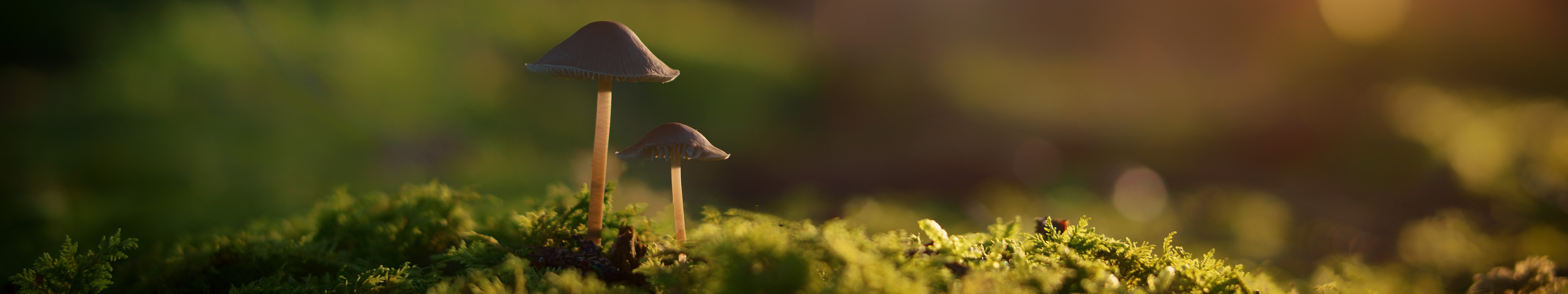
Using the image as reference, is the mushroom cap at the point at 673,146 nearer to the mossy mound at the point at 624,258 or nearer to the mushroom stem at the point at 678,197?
the mushroom stem at the point at 678,197

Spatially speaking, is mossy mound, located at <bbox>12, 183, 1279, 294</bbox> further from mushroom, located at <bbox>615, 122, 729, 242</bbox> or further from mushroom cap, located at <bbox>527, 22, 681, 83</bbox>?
mushroom cap, located at <bbox>527, 22, 681, 83</bbox>

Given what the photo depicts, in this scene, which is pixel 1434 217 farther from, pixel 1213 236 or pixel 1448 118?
pixel 1213 236

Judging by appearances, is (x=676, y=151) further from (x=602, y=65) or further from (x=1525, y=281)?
(x=1525, y=281)

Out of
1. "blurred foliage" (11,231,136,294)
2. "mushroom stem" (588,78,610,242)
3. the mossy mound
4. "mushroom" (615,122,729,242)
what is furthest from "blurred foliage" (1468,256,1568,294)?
"blurred foliage" (11,231,136,294)

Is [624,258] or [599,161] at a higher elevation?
[599,161]

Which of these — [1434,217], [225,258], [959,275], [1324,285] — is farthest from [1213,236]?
[225,258]

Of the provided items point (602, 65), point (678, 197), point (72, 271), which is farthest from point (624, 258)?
point (72, 271)
